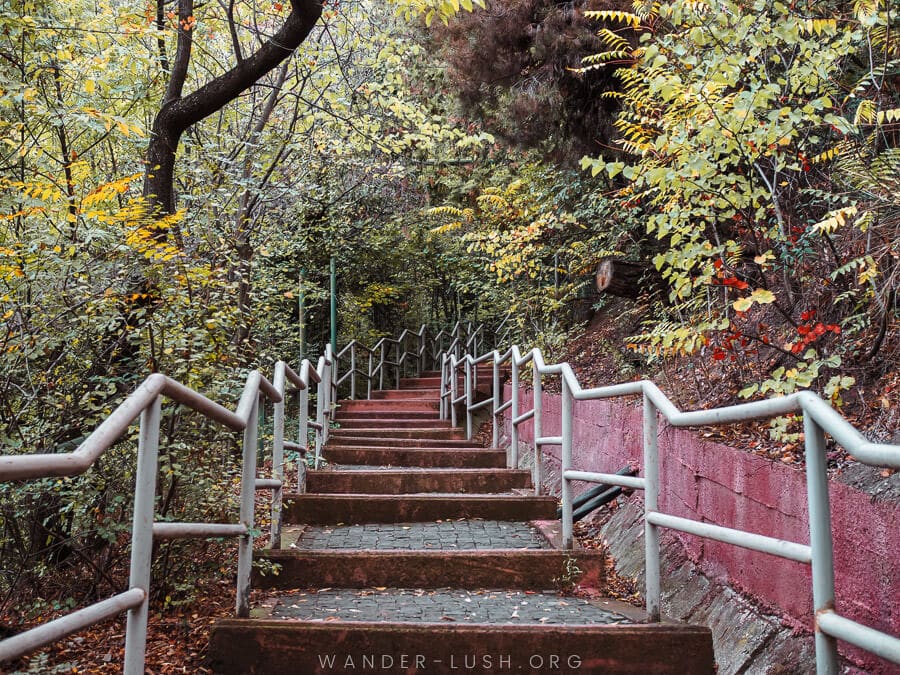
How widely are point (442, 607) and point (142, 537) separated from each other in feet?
5.96

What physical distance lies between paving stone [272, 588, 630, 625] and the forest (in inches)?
20.0

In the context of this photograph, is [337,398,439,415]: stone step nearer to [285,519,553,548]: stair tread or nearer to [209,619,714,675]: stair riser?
[285,519,553,548]: stair tread

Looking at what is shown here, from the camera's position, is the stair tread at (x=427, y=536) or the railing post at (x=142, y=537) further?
the stair tread at (x=427, y=536)

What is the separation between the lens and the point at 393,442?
26.9 ft

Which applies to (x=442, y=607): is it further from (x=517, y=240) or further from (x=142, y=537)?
(x=517, y=240)

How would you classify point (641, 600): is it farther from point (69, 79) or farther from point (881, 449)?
point (69, 79)

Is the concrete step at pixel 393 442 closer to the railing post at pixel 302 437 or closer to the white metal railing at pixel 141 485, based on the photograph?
the railing post at pixel 302 437

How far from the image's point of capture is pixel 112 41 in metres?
6.25

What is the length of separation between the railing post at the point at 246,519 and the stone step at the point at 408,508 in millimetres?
Answer: 1752

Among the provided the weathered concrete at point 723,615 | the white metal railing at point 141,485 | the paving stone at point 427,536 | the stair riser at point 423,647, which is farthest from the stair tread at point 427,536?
the stair riser at point 423,647

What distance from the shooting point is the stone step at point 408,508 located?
5102 millimetres

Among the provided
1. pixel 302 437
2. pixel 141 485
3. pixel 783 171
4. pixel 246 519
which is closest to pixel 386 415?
pixel 302 437

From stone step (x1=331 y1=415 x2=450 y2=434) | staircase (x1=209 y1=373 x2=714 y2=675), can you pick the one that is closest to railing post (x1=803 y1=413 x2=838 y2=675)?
staircase (x1=209 y1=373 x2=714 y2=675)

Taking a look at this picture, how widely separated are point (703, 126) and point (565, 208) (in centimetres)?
516
